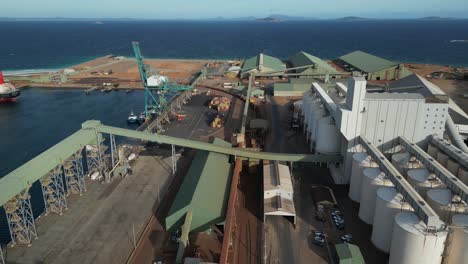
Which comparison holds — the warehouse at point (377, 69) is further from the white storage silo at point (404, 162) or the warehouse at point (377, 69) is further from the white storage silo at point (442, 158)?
the white storage silo at point (404, 162)

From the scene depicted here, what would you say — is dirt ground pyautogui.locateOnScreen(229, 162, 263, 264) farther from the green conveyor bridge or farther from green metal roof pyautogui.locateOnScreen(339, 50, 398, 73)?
green metal roof pyautogui.locateOnScreen(339, 50, 398, 73)

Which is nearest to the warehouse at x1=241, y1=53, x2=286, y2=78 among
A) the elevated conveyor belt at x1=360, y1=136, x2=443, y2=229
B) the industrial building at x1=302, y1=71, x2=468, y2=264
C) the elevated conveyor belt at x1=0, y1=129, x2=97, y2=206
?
the industrial building at x1=302, y1=71, x2=468, y2=264

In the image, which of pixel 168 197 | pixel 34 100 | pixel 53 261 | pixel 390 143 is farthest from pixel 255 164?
pixel 34 100

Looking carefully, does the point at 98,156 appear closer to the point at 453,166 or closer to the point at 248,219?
the point at 248,219

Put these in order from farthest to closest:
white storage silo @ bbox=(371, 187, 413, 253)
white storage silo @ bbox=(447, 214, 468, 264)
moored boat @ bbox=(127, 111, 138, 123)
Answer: moored boat @ bbox=(127, 111, 138, 123)
white storage silo @ bbox=(371, 187, 413, 253)
white storage silo @ bbox=(447, 214, 468, 264)

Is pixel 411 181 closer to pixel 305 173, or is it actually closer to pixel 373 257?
pixel 373 257

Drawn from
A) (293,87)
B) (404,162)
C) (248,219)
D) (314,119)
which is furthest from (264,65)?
(248,219)

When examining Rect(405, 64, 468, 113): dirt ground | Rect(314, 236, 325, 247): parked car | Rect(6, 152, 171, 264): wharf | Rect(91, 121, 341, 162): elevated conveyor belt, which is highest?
Rect(91, 121, 341, 162): elevated conveyor belt
